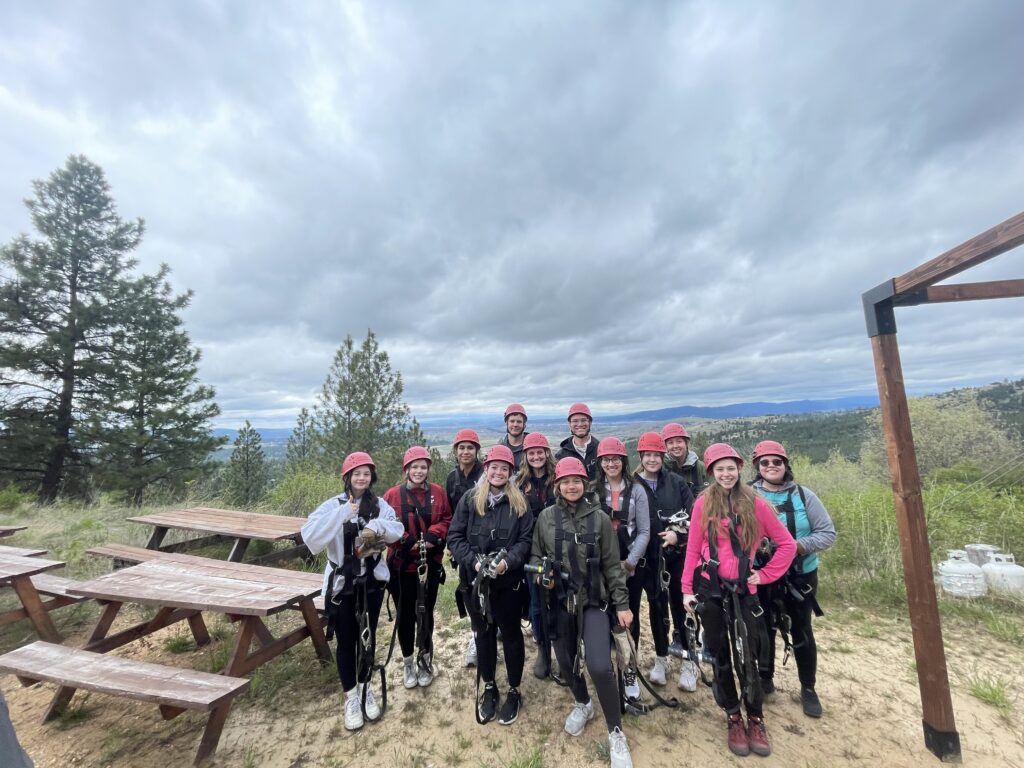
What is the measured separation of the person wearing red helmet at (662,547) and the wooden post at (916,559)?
156 centimetres

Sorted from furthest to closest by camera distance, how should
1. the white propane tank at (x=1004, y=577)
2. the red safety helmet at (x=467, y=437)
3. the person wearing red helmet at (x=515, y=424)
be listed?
the white propane tank at (x=1004, y=577)
the person wearing red helmet at (x=515, y=424)
the red safety helmet at (x=467, y=437)

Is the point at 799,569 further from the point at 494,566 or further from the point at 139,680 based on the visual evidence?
the point at 139,680

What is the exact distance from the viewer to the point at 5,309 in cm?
1280

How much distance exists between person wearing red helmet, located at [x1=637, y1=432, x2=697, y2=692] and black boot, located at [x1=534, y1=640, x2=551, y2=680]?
0.98 m

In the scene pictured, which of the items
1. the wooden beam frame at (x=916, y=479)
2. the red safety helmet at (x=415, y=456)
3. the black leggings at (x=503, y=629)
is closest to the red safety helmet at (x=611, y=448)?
the black leggings at (x=503, y=629)

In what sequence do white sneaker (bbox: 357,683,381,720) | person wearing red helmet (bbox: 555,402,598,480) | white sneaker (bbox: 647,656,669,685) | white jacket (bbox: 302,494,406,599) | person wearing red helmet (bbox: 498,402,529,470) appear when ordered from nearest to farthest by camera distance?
white jacket (bbox: 302,494,406,599), white sneaker (bbox: 357,683,381,720), white sneaker (bbox: 647,656,669,685), person wearing red helmet (bbox: 555,402,598,480), person wearing red helmet (bbox: 498,402,529,470)

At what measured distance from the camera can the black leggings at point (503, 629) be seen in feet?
10.9

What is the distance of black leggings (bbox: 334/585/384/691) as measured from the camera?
11.0ft

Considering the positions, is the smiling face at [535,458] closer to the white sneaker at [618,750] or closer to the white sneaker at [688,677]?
the white sneaker at [618,750]

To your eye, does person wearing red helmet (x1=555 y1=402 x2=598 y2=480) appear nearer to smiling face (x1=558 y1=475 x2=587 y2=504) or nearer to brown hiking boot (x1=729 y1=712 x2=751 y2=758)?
smiling face (x1=558 y1=475 x2=587 y2=504)

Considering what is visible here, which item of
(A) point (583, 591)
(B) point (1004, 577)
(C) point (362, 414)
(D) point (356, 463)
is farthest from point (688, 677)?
(C) point (362, 414)

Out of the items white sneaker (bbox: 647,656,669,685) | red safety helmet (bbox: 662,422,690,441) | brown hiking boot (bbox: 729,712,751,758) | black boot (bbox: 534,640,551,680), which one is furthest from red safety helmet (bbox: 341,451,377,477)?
brown hiking boot (bbox: 729,712,751,758)

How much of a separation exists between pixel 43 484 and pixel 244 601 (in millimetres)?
16237

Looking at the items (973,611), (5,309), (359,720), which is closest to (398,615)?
(359,720)
